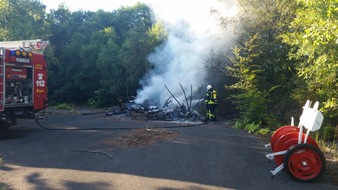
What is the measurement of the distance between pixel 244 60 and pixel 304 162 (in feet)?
25.8

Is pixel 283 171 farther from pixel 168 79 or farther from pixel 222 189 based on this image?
pixel 168 79

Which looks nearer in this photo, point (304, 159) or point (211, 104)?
point (304, 159)

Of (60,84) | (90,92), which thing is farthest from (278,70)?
(60,84)

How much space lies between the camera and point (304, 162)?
5.82m

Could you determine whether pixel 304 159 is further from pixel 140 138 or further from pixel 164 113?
pixel 164 113

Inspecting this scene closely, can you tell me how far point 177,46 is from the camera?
18719 millimetres

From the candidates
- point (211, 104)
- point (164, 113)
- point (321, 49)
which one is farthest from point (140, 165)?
point (164, 113)

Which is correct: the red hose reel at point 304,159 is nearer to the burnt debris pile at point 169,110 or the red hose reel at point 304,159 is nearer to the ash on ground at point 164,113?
the ash on ground at point 164,113

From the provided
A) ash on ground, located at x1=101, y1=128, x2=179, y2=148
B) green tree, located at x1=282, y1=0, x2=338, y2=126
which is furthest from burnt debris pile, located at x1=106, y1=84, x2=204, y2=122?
green tree, located at x1=282, y1=0, x2=338, y2=126

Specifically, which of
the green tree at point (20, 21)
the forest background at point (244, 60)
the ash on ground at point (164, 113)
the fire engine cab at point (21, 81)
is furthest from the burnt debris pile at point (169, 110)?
the green tree at point (20, 21)

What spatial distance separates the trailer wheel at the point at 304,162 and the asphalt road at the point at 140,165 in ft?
0.44

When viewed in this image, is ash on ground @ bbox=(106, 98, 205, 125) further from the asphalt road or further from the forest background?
the asphalt road

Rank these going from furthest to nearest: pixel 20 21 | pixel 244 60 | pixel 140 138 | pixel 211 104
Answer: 1. pixel 20 21
2. pixel 211 104
3. pixel 244 60
4. pixel 140 138

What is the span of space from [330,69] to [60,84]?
22.3m
